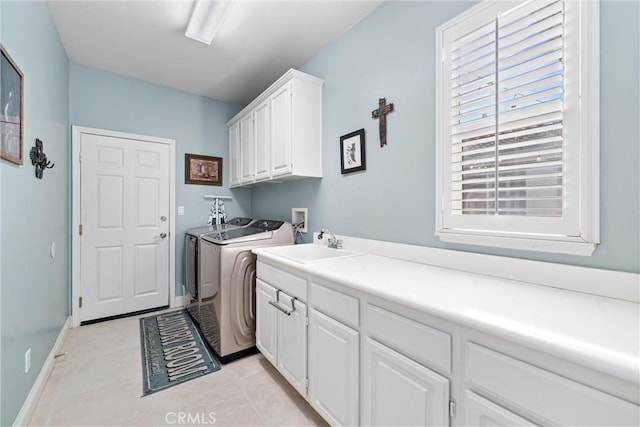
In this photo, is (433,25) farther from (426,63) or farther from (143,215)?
(143,215)

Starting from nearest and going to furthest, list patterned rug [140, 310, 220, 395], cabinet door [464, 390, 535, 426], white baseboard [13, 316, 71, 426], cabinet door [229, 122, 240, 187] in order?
cabinet door [464, 390, 535, 426]
white baseboard [13, 316, 71, 426]
patterned rug [140, 310, 220, 395]
cabinet door [229, 122, 240, 187]

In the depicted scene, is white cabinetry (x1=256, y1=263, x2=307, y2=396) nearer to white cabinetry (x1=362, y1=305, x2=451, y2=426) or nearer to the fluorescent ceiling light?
white cabinetry (x1=362, y1=305, x2=451, y2=426)

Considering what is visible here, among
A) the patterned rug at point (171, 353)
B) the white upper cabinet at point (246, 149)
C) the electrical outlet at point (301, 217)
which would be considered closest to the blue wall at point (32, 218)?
the patterned rug at point (171, 353)

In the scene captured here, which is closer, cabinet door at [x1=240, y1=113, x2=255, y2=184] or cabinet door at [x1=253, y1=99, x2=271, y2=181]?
cabinet door at [x1=253, y1=99, x2=271, y2=181]

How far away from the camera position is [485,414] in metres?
0.82

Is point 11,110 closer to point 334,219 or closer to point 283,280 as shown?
point 283,280

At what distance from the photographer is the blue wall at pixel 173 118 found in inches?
112

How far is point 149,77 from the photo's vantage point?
304 cm

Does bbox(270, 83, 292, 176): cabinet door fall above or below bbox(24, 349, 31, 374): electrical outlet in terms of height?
above

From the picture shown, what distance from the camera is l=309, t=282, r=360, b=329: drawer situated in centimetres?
126

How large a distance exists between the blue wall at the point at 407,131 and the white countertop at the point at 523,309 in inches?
8.1

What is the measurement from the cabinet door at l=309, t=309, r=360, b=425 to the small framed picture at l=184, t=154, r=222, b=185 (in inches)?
103

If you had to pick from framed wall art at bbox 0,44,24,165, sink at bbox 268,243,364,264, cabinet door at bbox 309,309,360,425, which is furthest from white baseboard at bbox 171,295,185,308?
cabinet door at bbox 309,309,360,425

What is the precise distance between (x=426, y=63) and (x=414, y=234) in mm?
1022
